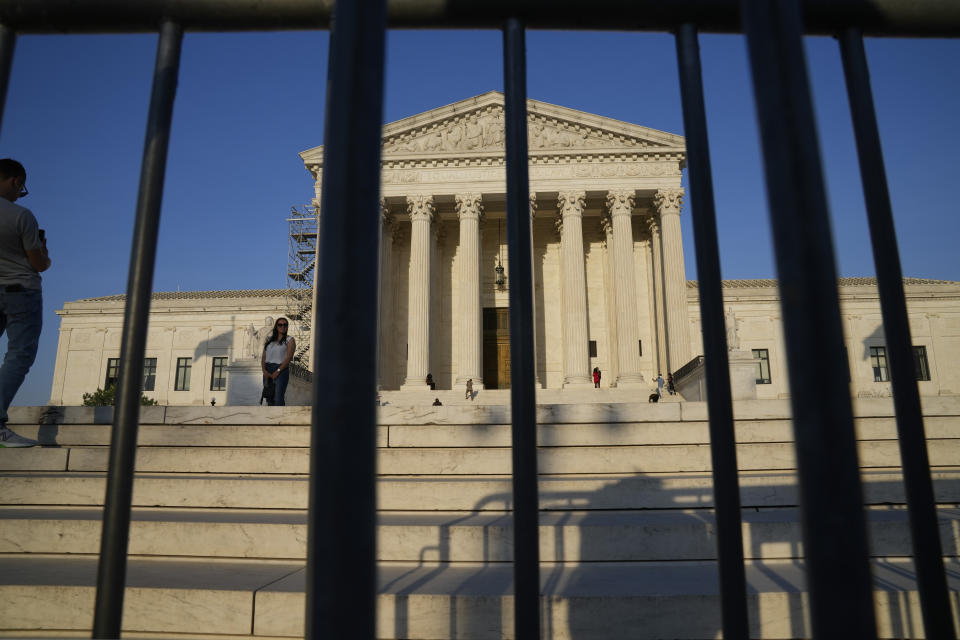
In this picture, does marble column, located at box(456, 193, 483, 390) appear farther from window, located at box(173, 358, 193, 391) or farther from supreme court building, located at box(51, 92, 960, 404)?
window, located at box(173, 358, 193, 391)

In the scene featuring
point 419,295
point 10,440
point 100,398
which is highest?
point 419,295

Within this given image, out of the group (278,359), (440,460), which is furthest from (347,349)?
(278,359)

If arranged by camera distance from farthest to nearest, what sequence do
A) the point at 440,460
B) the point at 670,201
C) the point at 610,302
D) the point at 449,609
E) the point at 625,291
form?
the point at 610,302 → the point at 670,201 → the point at 625,291 → the point at 440,460 → the point at 449,609

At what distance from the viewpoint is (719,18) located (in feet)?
4.97

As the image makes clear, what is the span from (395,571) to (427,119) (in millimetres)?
31513

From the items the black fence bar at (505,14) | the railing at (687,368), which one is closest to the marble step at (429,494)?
the black fence bar at (505,14)

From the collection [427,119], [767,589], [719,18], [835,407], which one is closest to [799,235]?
[835,407]

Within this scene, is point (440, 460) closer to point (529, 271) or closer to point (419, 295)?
point (529, 271)

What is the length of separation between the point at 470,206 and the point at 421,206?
2.54m

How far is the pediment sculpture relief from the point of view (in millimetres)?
32562

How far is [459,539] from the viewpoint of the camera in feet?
15.1

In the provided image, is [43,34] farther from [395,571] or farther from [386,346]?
[386,346]

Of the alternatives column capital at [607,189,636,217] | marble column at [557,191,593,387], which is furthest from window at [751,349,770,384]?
marble column at [557,191,593,387]

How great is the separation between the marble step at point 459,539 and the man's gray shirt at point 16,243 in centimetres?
193
